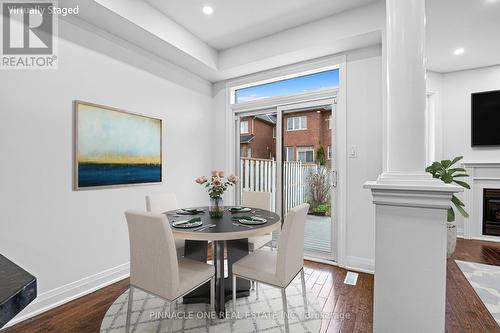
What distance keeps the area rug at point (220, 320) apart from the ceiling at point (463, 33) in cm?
314

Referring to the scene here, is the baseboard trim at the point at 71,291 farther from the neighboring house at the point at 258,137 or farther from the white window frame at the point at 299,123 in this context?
the white window frame at the point at 299,123

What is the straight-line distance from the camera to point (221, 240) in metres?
1.80

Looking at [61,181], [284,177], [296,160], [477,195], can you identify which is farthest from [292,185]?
[477,195]

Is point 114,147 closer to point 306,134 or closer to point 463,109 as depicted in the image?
point 306,134

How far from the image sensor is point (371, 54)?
9.24 feet

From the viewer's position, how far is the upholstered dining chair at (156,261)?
1526mm

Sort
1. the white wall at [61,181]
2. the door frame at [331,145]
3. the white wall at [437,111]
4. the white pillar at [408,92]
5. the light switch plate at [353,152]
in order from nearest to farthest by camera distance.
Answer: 1. the white pillar at [408,92]
2. the white wall at [61,181]
3. the light switch plate at [353,152]
4. the door frame at [331,145]
5. the white wall at [437,111]

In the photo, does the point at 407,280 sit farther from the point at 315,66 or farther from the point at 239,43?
the point at 239,43

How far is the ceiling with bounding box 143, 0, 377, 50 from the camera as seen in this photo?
2.56 meters

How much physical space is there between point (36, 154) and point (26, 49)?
889mm

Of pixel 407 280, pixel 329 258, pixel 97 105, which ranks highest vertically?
pixel 97 105

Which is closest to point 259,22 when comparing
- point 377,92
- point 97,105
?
point 377,92

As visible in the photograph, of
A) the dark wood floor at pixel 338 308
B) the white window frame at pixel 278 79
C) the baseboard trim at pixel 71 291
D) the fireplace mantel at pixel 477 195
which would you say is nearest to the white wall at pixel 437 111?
the fireplace mantel at pixel 477 195

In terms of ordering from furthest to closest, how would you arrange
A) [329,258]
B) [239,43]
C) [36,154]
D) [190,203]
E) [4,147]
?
[190,203], [239,43], [329,258], [36,154], [4,147]
